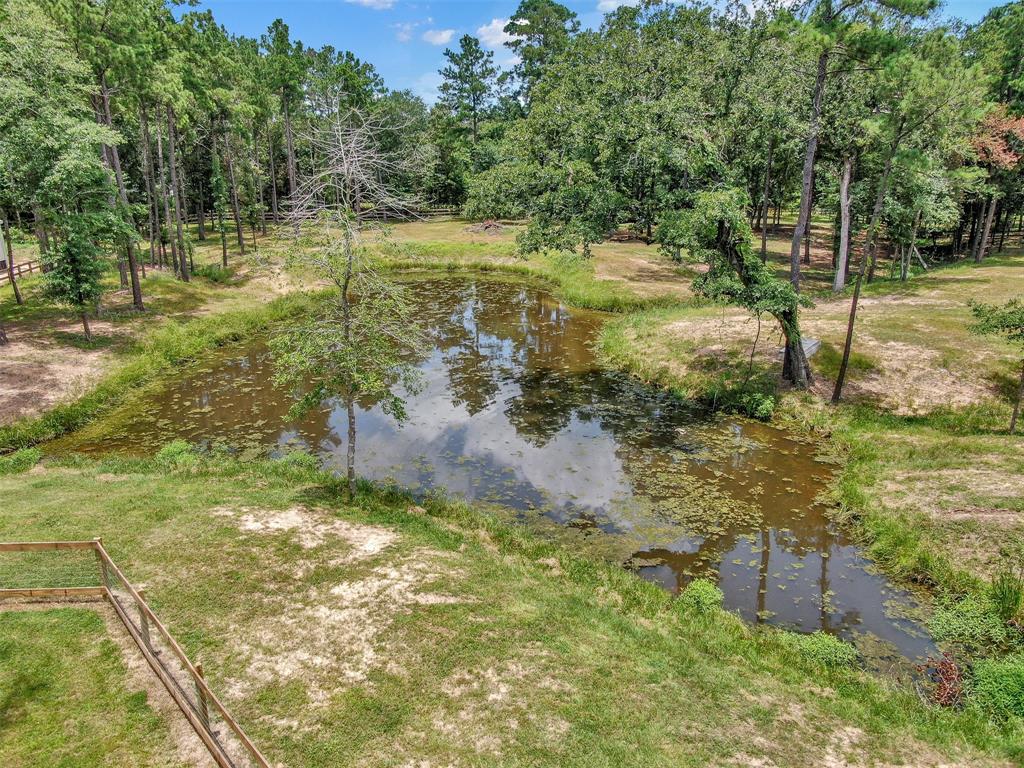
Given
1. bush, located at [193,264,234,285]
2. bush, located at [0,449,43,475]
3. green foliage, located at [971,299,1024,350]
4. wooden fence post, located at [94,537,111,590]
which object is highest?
green foliage, located at [971,299,1024,350]

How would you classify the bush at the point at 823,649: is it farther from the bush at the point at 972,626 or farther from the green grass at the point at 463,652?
the bush at the point at 972,626

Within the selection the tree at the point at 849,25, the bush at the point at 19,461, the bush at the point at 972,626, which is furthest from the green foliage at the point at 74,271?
the bush at the point at 972,626

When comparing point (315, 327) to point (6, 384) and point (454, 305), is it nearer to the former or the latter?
point (6, 384)

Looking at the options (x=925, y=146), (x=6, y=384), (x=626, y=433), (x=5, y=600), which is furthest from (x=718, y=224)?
(x=6, y=384)

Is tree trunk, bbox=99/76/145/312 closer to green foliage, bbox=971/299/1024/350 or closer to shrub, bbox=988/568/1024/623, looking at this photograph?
shrub, bbox=988/568/1024/623

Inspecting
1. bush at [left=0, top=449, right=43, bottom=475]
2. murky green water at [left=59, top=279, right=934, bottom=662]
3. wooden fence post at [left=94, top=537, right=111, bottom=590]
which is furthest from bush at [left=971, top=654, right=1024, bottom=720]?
bush at [left=0, top=449, right=43, bottom=475]

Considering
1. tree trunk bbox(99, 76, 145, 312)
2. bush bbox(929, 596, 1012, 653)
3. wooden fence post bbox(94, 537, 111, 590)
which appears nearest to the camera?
wooden fence post bbox(94, 537, 111, 590)
